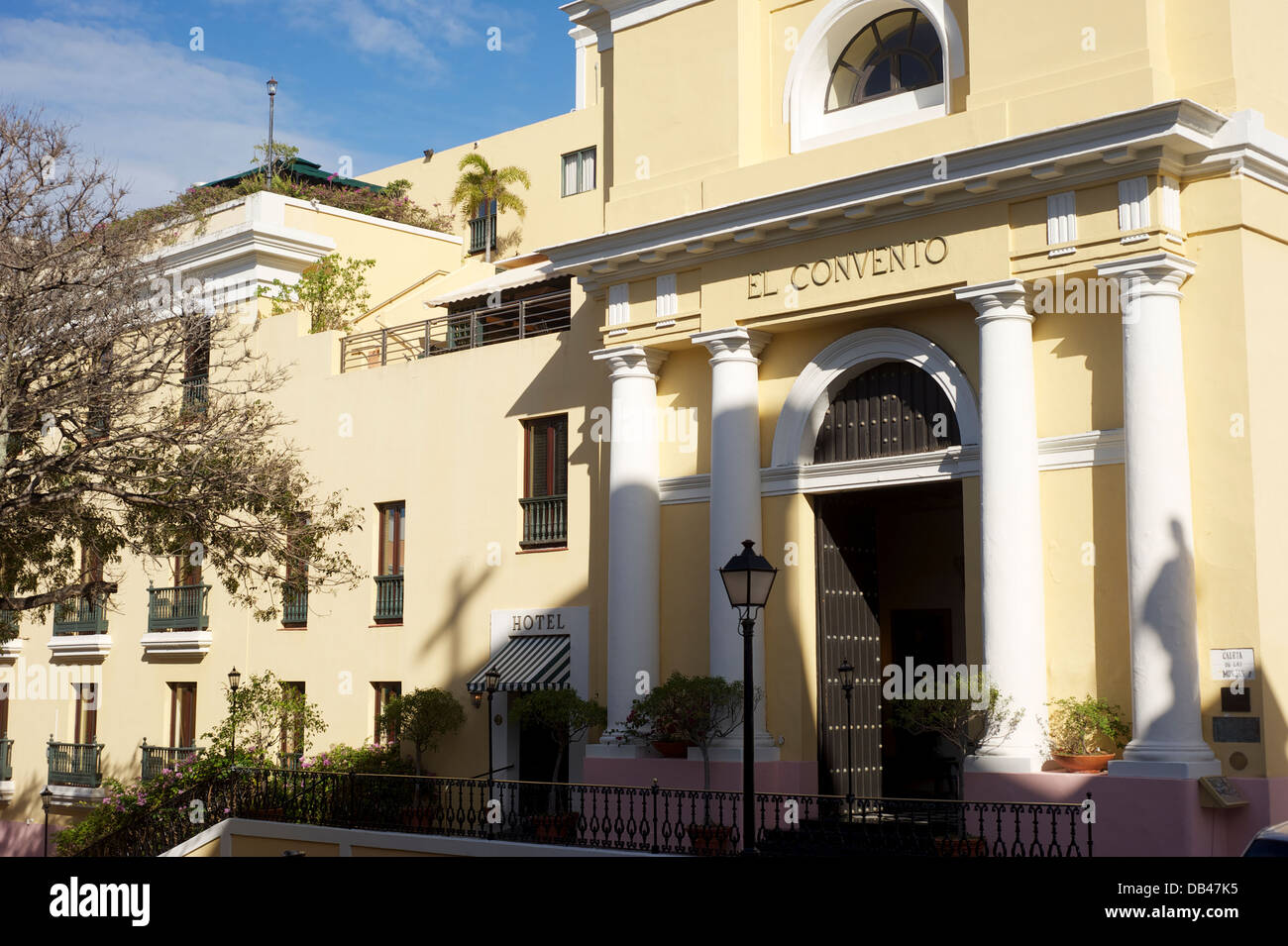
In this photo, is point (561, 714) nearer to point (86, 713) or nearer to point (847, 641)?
point (847, 641)

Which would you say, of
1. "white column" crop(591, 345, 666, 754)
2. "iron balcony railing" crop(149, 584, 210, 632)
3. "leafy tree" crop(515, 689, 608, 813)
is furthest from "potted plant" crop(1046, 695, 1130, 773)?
"iron balcony railing" crop(149, 584, 210, 632)

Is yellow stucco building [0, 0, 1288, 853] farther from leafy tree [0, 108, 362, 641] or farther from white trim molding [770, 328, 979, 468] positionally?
leafy tree [0, 108, 362, 641]

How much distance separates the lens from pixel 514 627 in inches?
906

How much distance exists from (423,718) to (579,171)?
1904 cm

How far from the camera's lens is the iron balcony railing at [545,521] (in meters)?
22.8

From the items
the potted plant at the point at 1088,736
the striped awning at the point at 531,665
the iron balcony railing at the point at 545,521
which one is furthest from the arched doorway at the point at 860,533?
the iron balcony railing at the point at 545,521

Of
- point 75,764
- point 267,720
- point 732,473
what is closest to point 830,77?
point 732,473

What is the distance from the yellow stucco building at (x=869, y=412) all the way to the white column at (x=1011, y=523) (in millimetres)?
40

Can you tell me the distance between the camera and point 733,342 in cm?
1938

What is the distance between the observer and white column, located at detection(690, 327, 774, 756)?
19031mm

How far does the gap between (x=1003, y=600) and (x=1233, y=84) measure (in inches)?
230

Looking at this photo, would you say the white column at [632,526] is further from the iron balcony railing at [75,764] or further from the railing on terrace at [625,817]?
the iron balcony railing at [75,764]
